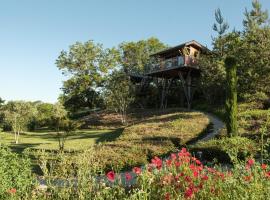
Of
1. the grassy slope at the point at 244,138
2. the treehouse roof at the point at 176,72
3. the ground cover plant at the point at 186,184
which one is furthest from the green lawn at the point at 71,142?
the ground cover plant at the point at 186,184

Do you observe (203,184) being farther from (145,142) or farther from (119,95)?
(119,95)

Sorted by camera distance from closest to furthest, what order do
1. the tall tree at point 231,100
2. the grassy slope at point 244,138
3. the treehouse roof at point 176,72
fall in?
the grassy slope at point 244,138
the tall tree at point 231,100
the treehouse roof at point 176,72

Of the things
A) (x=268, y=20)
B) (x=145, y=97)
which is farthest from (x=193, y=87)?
(x=268, y=20)

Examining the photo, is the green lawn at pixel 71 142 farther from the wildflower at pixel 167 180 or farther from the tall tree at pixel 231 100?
the wildflower at pixel 167 180

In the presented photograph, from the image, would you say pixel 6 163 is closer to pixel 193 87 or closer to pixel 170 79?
pixel 193 87

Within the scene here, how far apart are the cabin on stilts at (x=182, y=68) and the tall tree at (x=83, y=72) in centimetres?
1634

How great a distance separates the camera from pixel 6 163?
980cm

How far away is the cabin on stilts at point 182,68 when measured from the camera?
130 feet

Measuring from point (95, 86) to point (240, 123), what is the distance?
3847cm

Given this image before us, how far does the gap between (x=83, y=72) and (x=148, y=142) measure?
39.9m

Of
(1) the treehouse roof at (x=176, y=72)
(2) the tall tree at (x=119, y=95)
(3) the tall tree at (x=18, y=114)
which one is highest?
(1) the treehouse roof at (x=176, y=72)

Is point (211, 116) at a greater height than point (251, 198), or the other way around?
point (211, 116)

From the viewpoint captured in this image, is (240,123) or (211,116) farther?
(211,116)

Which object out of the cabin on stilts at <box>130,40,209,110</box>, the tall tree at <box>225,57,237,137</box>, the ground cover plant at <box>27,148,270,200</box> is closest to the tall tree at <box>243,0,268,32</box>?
the cabin on stilts at <box>130,40,209,110</box>
